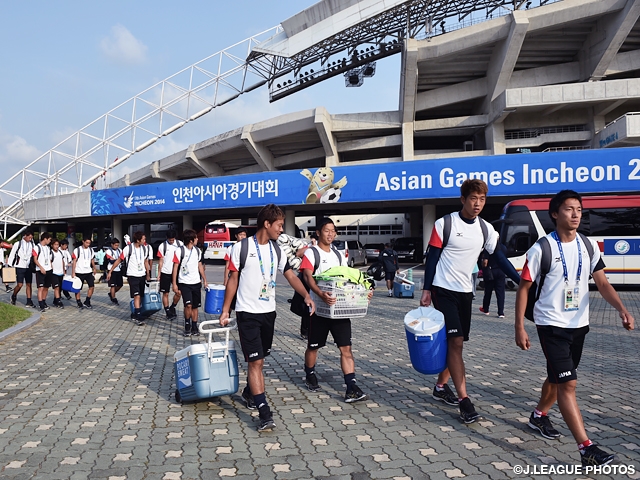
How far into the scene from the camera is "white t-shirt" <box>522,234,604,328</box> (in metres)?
3.59

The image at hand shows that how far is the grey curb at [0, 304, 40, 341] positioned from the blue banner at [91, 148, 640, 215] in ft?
64.1

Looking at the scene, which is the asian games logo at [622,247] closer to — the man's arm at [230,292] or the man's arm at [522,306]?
the man's arm at [522,306]

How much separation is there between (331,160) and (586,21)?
17994 millimetres

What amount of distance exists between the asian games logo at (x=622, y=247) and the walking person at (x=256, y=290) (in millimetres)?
15421

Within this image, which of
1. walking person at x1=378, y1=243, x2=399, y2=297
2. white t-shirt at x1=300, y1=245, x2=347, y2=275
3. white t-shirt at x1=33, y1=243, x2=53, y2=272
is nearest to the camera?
white t-shirt at x1=300, y1=245, x2=347, y2=275

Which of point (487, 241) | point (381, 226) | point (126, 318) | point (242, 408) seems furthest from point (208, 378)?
point (381, 226)

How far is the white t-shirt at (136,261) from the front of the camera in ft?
34.7

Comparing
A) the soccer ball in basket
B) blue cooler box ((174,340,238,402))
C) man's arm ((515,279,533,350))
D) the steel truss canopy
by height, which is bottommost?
blue cooler box ((174,340,238,402))

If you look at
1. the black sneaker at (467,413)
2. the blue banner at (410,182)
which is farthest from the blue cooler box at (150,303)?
the blue banner at (410,182)

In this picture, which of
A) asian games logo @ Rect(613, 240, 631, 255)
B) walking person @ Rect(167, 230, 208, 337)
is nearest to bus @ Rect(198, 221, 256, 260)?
asian games logo @ Rect(613, 240, 631, 255)

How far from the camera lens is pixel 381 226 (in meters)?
45.3

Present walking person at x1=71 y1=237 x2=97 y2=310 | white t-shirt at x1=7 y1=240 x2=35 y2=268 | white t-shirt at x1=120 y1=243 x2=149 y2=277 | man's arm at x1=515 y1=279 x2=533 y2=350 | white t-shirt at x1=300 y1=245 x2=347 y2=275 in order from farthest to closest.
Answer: walking person at x1=71 y1=237 x2=97 y2=310 < white t-shirt at x1=7 y1=240 x2=35 y2=268 < white t-shirt at x1=120 y1=243 x2=149 y2=277 < white t-shirt at x1=300 y1=245 x2=347 y2=275 < man's arm at x1=515 y1=279 x2=533 y2=350

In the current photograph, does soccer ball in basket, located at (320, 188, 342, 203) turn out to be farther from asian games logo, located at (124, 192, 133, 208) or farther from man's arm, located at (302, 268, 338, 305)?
man's arm, located at (302, 268, 338, 305)

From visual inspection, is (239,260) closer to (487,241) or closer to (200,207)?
(487,241)
